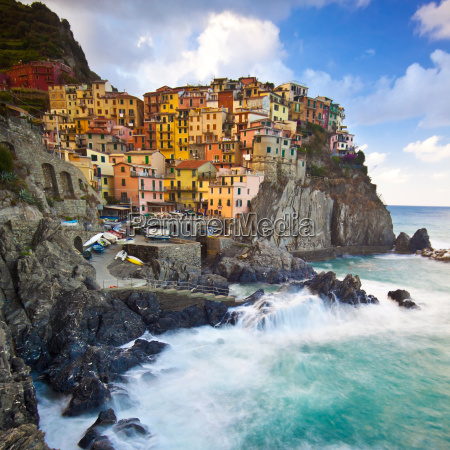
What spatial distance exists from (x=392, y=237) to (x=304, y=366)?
43.7 metres

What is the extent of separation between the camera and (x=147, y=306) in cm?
1808

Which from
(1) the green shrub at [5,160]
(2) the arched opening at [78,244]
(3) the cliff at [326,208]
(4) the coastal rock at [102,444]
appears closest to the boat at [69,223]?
(2) the arched opening at [78,244]

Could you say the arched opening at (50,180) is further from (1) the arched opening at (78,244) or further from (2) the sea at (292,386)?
(2) the sea at (292,386)

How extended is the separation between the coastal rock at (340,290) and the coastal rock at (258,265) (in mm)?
5552

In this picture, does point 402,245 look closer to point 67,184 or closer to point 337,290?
point 337,290

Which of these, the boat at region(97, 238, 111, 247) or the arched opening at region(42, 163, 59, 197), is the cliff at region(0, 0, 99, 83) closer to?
the arched opening at region(42, 163, 59, 197)

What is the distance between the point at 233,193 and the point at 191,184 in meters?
8.08

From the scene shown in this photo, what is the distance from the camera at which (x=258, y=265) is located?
30375 mm

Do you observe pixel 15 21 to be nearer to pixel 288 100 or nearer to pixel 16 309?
pixel 288 100

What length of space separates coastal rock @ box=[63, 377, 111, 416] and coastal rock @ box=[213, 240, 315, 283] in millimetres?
17927

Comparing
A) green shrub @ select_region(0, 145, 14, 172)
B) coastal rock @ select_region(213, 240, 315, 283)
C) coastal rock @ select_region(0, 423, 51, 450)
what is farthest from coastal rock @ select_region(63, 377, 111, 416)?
coastal rock @ select_region(213, 240, 315, 283)

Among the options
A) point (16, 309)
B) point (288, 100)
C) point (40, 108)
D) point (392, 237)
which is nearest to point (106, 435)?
point (16, 309)

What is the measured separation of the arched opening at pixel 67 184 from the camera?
27875mm

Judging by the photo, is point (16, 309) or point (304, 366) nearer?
point (16, 309)
